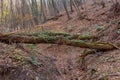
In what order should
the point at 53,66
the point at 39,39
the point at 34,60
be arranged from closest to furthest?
the point at 39,39 < the point at 34,60 < the point at 53,66

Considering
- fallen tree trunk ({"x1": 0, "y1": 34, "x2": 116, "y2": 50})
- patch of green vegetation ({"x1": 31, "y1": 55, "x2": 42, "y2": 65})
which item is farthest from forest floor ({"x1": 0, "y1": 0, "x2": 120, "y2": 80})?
fallen tree trunk ({"x1": 0, "y1": 34, "x2": 116, "y2": 50})

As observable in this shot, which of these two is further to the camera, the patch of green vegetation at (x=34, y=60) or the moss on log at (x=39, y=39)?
the patch of green vegetation at (x=34, y=60)

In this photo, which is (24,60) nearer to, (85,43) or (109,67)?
(85,43)

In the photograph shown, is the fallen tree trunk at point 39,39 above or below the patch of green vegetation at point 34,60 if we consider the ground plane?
above

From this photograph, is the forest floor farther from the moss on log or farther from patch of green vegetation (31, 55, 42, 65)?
the moss on log

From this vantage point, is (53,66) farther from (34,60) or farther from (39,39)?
(39,39)

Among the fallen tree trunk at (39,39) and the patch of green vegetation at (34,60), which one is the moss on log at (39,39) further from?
the patch of green vegetation at (34,60)

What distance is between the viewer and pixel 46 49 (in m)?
15.6

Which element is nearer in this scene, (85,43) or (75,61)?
(85,43)

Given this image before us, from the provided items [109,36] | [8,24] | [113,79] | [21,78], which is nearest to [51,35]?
[21,78]

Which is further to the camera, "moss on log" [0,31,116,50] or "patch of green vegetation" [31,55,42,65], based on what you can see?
"patch of green vegetation" [31,55,42,65]

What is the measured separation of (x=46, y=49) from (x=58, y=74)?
5.83 meters

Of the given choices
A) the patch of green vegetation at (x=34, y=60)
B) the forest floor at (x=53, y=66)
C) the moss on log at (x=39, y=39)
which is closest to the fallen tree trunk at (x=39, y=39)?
the moss on log at (x=39, y=39)

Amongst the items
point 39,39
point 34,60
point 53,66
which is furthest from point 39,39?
point 53,66
